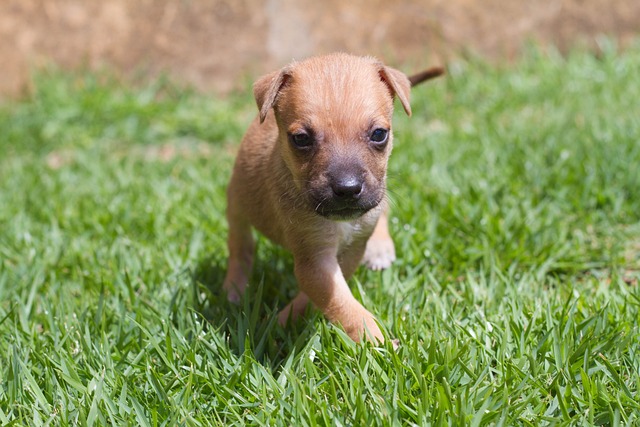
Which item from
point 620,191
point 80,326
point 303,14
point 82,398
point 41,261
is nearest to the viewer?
point 82,398

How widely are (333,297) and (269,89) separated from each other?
41.0 inches

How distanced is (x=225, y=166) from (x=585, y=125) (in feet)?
9.99

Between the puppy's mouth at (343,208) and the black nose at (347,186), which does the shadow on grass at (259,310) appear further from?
the black nose at (347,186)

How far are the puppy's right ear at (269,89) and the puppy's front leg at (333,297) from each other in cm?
75

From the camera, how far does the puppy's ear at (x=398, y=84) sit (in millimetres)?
3717

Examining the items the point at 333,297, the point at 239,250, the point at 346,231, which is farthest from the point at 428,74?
the point at 333,297

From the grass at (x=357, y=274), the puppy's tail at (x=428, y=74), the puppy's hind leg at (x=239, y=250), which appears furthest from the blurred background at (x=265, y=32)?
the puppy's hind leg at (x=239, y=250)

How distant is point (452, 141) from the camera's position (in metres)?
6.54

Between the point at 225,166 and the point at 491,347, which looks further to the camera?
the point at 225,166

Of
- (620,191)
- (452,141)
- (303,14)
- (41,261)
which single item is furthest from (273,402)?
(303,14)

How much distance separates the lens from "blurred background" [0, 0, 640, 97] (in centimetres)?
775

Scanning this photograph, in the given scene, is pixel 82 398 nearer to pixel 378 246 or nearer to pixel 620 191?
pixel 378 246

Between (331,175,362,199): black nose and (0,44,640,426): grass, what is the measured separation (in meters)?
0.71

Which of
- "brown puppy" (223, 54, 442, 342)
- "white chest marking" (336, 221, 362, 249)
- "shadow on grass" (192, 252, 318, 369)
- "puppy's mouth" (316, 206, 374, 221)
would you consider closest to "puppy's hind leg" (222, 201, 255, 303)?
"shadow on grass" (192, 252, 318, 369)
